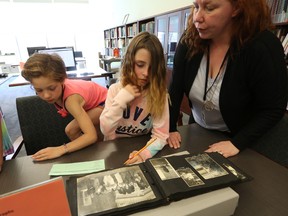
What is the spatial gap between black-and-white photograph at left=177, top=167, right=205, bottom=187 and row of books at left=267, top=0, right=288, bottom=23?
179cm

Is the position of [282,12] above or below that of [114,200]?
above

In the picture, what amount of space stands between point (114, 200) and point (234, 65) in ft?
2.39

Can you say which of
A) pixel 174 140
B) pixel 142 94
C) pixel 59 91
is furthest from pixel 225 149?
pixel 59 91

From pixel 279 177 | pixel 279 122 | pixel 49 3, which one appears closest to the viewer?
pixel 279 177

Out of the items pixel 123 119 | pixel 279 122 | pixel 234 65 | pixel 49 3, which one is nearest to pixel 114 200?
pixel 123 119

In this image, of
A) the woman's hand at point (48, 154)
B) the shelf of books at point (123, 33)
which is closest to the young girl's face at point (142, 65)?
the woman's hand at point (48, 154)

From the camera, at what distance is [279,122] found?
0.91 m

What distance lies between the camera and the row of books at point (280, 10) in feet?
5.50

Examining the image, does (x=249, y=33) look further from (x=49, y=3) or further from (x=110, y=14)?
(x=49, y=3)

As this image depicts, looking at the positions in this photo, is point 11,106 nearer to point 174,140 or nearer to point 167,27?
point 167,27

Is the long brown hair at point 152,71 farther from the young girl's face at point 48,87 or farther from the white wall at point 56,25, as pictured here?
the white wall at point 56,25

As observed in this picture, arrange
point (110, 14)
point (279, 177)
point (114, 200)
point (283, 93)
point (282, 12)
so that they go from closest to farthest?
point (114, 200) → point (279, 177) → point (283, 93) → point (282, 12) → point (110, 14)

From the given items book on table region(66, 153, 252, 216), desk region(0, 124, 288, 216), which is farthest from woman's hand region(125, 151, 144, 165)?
book on table region(66, 153, 252, 216)

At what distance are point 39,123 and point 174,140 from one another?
85 centimetres
